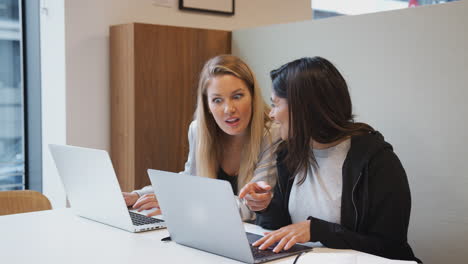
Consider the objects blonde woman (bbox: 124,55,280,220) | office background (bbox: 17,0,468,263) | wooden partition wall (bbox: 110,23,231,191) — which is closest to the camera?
blonde woman (bbox: 124,55,280,220)

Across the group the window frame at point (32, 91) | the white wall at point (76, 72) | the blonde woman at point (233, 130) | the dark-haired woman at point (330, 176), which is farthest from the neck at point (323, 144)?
the window frame at point (32, 91)

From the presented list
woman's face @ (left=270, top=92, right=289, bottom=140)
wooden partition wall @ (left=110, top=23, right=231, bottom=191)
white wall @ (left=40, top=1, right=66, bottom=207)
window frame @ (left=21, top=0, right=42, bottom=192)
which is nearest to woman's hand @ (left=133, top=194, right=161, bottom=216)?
woman's face @ (left=270, top=92, right=289, bottom=140)

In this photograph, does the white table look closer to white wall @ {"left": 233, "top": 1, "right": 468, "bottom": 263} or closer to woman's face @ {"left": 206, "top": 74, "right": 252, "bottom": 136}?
woman's face @ {"left": 206, "top": 74, "right": 252, "bottom": 136}

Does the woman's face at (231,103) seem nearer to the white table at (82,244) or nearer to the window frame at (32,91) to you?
the white table at (82,244)

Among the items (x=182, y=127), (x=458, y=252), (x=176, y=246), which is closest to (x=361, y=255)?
(x=176, y=246)

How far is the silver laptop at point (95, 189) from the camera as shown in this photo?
5.58 ft

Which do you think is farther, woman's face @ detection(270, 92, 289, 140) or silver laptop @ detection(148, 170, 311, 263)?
woman's face @ detection(270, 92, 289, 140)

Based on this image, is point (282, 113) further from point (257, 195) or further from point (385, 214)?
point (385, 214)

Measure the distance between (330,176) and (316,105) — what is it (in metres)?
0.22

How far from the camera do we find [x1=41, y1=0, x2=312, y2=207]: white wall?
307cm

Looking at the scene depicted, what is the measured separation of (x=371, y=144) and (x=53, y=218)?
3.47 feet

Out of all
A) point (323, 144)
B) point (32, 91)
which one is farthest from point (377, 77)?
point (32, 91)

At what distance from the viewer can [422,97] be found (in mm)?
2367

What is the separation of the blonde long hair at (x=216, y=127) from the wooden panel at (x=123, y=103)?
0.80 meters
